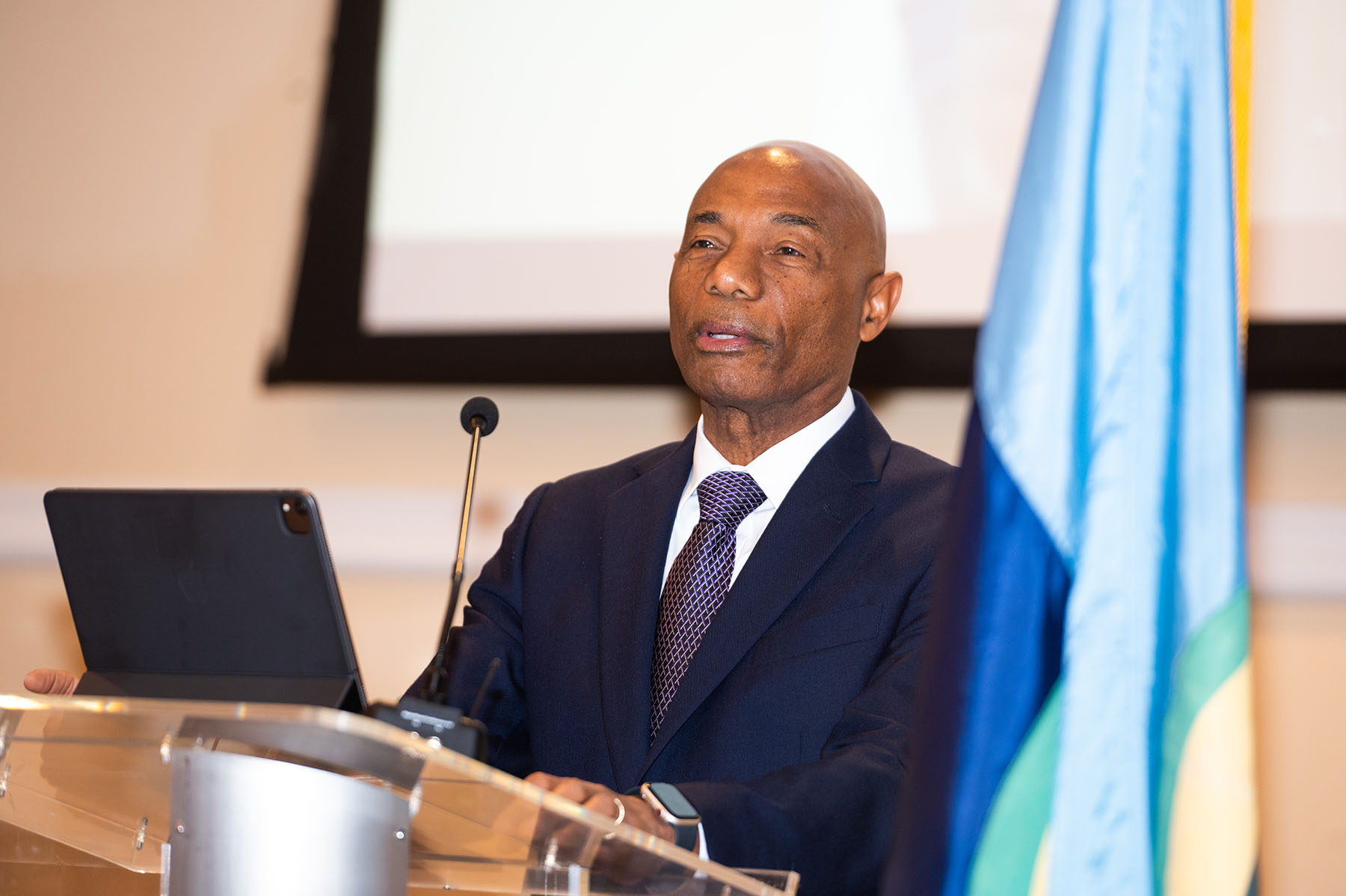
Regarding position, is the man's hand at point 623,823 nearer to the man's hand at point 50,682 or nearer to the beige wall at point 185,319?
the man's hand at point 50,682

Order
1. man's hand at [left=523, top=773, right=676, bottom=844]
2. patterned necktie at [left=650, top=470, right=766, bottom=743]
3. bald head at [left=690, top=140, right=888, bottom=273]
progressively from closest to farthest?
1. man's hand at [left=523, top=773, right=676, bottom=844]
2. patterned necktie at [left=650, top=470, right=766, bottom=743]
3. bald head at [left=690, top=140, right=888, bottom=273]

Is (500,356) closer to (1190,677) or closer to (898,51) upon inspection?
(898,51)

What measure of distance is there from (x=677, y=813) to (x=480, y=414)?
61cm

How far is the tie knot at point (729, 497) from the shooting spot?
2.16m

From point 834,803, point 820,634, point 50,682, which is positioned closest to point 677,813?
point 834,803

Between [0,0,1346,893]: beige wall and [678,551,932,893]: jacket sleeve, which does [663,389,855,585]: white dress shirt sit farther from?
[0,0,1346,893]: beige wall

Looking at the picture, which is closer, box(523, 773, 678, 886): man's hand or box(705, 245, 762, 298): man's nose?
box(523, 773, 678, 886): man's hand

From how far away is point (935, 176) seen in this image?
3.11m

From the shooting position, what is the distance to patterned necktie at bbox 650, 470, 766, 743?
80.7 inches

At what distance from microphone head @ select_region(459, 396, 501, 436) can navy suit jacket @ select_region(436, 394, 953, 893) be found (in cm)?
49

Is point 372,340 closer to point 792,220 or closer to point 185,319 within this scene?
point 185,319

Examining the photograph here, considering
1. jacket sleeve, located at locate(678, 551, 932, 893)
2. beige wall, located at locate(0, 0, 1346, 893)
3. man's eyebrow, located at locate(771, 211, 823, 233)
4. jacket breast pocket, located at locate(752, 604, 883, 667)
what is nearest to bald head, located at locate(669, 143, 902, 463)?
man's eyebrow, located at locate(771, 211, 823, 233)

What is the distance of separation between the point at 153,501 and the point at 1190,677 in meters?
1.04

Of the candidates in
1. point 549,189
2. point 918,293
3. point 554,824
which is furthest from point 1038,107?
point 549,189
